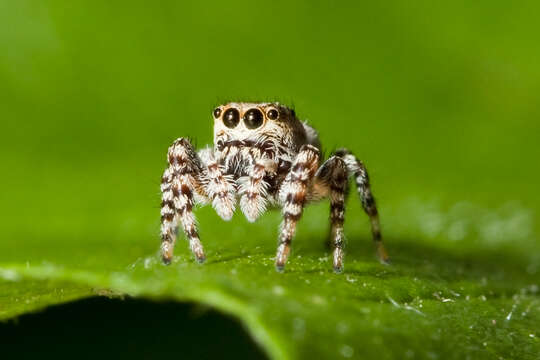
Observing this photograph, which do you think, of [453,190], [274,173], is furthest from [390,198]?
[274,173]

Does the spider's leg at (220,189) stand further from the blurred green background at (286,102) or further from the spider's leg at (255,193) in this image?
the blurred green background at (286,102)

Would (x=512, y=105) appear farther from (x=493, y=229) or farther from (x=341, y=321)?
(x=341, y=321)

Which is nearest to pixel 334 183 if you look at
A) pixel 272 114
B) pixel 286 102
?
pixel 272 114

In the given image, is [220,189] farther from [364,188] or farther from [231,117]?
[364,188]

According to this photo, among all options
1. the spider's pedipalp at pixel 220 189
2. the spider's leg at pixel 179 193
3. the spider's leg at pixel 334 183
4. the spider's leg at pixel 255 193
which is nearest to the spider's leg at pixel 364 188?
the spider's leg at pixel 334 183

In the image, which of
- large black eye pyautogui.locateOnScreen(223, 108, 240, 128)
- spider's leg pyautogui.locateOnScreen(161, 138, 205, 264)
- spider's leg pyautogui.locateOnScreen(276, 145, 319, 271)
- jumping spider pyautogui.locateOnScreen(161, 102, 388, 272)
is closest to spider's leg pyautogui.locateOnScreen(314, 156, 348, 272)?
jumping spider pyautogui.locateOnScreen(161, 102, 388, 272)

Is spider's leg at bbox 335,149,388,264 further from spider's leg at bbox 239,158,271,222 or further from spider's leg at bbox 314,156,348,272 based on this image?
spider's leg at bbox 239,158,271,222

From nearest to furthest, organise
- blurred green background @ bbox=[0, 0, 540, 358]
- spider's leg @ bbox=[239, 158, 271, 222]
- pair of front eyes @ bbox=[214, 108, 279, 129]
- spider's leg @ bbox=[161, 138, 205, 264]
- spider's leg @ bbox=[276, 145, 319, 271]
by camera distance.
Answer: spider's leg @ bbox=[276, 145, 319, 271] → spider's leg @ bbox=[161, 138, 205, 264] → spider's leg @ bbox=[239, 158, 271, 222] → pair of front eyes @ bbox=[214, 108, 279, 129] → blurred green background @ bbox=[0, 0, 540, 358]
